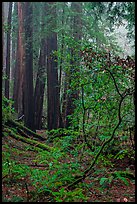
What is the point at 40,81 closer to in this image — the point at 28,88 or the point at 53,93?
the point at 28,88

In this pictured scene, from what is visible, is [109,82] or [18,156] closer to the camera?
[109,82]

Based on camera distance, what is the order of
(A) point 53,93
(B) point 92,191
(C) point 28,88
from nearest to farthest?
1. (B) point 92,191
2. (A) point 53,93
3. (C) point 28,88

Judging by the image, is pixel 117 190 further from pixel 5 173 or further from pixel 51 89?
pixel 51 89

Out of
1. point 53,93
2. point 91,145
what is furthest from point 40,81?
point 91,145

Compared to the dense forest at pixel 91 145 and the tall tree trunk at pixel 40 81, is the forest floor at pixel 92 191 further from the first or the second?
the tall tree trunk at pixel 40 81

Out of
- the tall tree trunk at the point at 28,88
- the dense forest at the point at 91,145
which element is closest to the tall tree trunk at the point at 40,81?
the tall tree trunk at the point at 28,88

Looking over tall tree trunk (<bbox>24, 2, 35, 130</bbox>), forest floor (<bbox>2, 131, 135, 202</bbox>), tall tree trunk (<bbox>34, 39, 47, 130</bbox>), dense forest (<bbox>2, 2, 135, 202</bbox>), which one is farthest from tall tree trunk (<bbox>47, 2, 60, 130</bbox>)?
forest floor (<bbox>2, 131, 135, 202</bbox>)

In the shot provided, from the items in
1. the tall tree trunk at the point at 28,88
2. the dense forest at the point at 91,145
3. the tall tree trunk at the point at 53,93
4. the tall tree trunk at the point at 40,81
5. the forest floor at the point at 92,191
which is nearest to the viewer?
the forest floor at the point at 92,191

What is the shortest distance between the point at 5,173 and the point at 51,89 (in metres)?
7.58

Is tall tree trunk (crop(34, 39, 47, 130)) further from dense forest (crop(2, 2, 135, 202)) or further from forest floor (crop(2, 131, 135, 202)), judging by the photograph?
forest floor (crop(2, 131, 135, 202))

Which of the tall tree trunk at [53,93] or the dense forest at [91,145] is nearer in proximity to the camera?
the dense forest at [91,145]

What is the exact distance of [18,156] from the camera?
8875 mm

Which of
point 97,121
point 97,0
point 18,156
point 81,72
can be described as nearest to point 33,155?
point 18,156

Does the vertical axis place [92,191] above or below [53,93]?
below
